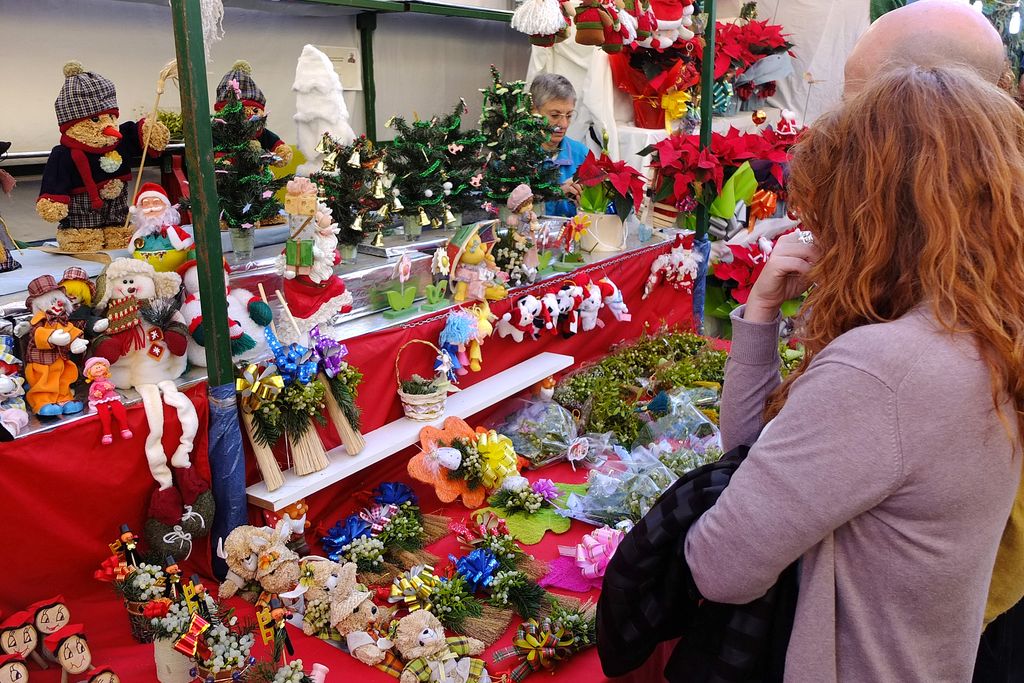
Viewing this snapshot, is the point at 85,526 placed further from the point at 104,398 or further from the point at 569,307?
the point at 569,307

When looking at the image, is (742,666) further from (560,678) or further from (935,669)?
(560,678)

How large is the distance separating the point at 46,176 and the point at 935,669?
2.72 m

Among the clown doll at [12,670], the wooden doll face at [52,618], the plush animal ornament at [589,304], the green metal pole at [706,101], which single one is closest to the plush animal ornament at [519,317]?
the plush animal ornament at [589,304]

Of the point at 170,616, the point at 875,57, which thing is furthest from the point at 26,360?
the point at 875,57

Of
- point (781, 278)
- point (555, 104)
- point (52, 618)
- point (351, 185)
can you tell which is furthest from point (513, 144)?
point (52, 618)

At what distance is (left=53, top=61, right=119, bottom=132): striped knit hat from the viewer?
8.20 ft

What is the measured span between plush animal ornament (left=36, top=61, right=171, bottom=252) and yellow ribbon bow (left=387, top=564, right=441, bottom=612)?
1.56 m

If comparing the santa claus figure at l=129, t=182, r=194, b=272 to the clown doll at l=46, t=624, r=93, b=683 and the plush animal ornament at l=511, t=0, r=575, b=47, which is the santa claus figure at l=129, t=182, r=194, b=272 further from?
the plush animal ornament at l=511, t=0, r=575, b=47

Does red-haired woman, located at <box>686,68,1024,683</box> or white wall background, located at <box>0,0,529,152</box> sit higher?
white wall background, located at <box>0,0,529,152</box>

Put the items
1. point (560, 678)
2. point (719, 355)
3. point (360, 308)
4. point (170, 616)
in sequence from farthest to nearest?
point (719, 355)
point (360, 308)
point (560, 678)
point (170, 616)

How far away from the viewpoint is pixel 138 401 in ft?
6.59

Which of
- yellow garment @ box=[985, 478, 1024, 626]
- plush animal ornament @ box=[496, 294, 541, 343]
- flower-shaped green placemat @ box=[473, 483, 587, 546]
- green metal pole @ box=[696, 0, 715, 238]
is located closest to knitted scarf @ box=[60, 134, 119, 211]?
plush animal ornament @ box=[496, 294, 541, 343]

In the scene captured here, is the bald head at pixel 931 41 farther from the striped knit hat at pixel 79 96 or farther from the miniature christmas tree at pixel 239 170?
the striped knit hat at pixel 79 96

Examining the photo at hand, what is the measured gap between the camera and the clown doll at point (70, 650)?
1678 millimetres
